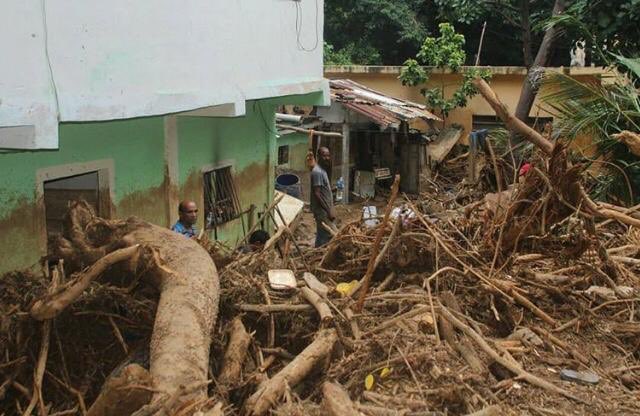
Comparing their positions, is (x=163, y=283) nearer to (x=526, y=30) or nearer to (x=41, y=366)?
(x=41, y=366)

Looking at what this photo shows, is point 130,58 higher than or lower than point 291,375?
higher

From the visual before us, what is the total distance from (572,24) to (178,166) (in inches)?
231

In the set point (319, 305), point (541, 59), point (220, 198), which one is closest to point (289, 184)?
point (220, 198)

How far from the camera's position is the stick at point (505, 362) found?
461 centimetres

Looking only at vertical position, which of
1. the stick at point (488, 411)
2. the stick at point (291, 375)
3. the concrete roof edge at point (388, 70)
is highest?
the concrete roof edge at point (388, 70)

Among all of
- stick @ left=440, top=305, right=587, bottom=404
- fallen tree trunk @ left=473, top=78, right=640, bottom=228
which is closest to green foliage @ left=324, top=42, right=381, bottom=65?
fallen tree trunk @ left=473, top=78, right=640, bottom=228

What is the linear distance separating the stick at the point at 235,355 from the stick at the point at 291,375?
267mm

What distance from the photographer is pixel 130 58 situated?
20.7 ft

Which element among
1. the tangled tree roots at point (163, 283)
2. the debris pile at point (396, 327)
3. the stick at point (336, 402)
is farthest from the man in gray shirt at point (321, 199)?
the stick at point (336, 402)

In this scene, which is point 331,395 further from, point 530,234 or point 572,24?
point 572,24

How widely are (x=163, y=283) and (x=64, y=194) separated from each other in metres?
3.73

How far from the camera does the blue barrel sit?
14.5 meters

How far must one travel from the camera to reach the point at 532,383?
4641 mm

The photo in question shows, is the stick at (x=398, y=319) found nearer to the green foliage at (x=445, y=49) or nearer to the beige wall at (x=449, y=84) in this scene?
the beige wall at (x=449, y=84)
